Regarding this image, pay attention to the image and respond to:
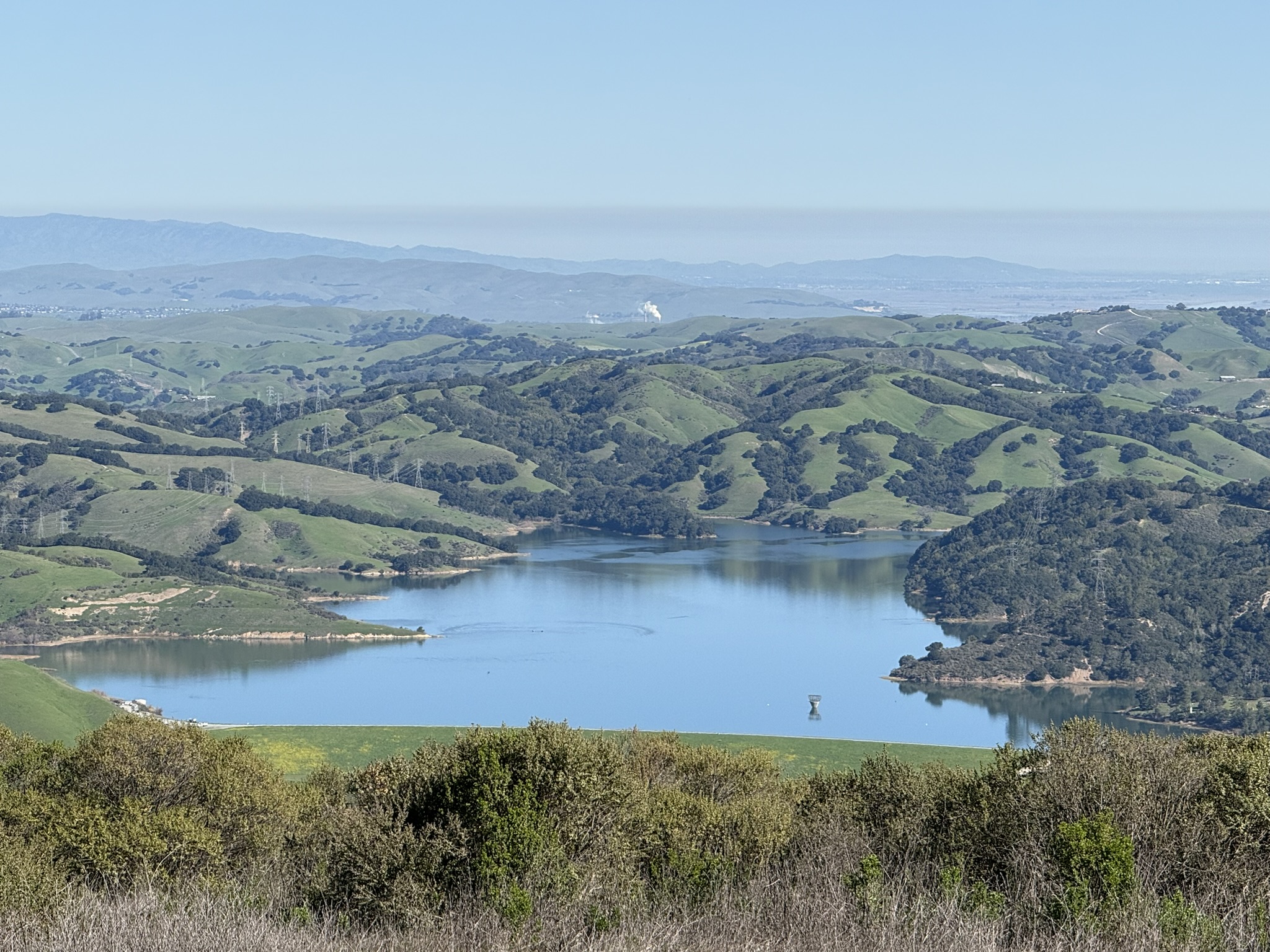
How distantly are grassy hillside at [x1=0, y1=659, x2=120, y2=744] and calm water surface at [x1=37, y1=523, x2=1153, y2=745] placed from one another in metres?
15.0

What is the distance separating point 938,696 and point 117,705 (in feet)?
171

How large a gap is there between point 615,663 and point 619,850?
288 feet

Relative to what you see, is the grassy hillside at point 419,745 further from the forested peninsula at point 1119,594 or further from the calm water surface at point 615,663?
the forested peninsula at point 1119,594

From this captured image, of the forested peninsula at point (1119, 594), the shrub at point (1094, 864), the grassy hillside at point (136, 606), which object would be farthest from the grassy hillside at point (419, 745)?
the grassy hillside at point (136, 606)

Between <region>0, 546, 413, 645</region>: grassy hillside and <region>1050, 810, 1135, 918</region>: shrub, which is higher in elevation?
<region>1050, 810, 1135, 918</region>: shrub

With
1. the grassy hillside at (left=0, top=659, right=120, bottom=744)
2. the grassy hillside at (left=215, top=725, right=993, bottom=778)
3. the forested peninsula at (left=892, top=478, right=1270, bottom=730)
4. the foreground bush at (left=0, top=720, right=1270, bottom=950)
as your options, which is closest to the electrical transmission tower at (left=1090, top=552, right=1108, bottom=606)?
the forested peninsula at (left=892, top=478, right=1270, bottom=730)

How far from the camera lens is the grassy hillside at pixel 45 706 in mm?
69438

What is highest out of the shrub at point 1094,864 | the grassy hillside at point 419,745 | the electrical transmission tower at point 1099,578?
the shrub at point 1094,864

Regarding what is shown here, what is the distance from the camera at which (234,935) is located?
67.8 feet

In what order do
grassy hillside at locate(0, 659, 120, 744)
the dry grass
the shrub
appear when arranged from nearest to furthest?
the dry grass → the shrub → grassy hillside at locate(0, 659, 120, 744)

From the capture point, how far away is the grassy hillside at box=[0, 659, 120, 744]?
228 feet

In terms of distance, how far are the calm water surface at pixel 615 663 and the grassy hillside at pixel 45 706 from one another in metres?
15.0


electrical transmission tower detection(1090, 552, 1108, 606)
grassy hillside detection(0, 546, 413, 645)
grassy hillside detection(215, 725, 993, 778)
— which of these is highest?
grassy hillside detection(215, 725, 993, 778)

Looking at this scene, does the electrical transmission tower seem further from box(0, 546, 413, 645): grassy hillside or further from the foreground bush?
the foreground bush
